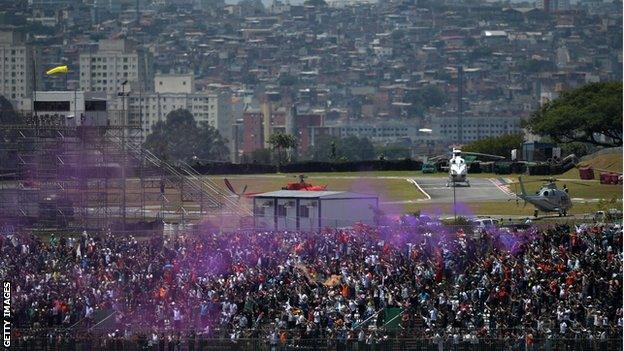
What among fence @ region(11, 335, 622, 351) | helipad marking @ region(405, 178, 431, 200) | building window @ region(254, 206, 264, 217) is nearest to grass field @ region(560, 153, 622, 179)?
helipad marking @ region(405, 178, 431, 200)

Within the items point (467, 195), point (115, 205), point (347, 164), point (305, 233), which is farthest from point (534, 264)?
point (347, 164)

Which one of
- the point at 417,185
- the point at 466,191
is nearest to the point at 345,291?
the point at 466,191

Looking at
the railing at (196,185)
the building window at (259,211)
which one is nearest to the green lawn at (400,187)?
the railing at (196,185)

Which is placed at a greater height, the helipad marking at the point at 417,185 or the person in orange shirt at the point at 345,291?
the helipad marking at the point at 417,185

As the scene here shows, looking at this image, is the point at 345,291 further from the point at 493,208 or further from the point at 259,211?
the point at 493,208

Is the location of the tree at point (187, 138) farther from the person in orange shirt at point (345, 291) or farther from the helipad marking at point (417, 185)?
the person in orange shirt at point (345, 291)

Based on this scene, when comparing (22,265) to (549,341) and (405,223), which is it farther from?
(549,341)
